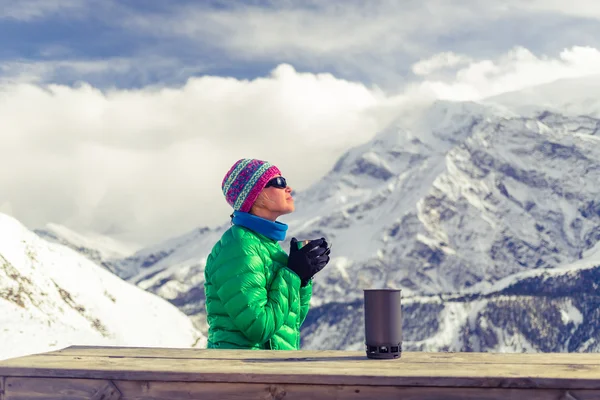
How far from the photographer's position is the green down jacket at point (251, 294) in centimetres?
654

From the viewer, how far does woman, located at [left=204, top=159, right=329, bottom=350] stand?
658 cm

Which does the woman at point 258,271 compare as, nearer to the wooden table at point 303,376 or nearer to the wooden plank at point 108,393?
the wooden table at point 303,376

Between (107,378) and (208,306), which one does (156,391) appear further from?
(208,306)

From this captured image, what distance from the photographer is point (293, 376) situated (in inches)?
204

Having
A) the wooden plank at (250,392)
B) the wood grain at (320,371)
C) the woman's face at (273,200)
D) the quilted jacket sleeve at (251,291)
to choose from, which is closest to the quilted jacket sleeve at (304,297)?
the quilted jacket sleeve at (251,291)

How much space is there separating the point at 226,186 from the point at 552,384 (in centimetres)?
402

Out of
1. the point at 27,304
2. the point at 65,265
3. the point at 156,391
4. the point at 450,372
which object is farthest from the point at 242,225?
the point at 65,265

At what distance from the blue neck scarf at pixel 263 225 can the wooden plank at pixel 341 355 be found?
4.16 ft

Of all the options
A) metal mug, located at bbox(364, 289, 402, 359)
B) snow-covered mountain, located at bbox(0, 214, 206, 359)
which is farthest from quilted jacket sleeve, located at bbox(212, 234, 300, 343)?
snow-covered mountain, located at bbox(0, 214, 206, 359)

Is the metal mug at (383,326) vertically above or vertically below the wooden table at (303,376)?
above

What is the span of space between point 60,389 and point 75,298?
61.2ft

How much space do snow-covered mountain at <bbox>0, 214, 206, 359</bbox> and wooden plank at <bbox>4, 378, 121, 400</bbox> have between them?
39.1 feet

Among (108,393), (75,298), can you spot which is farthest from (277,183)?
(75,298)

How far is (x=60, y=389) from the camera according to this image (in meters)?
5.64
